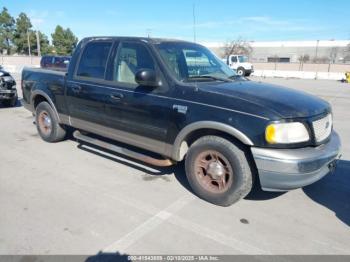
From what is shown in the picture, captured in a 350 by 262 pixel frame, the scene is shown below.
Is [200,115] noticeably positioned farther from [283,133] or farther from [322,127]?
[322,127]

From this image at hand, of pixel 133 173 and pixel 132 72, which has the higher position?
pixel 132 72

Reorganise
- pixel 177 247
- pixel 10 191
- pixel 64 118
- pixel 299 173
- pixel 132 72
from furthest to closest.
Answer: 1. pixel 64 118
2. pixel 132 72
3. pixel 10 191
4. pixel 299 173
5. pixel 177 247

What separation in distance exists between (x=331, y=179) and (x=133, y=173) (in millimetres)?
2916

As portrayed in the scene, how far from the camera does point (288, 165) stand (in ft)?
10.5

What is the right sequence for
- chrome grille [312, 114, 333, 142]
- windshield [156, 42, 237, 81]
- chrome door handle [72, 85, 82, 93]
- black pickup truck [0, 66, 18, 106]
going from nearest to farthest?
chrome grille [312, 114, 333, 142], windshield [156, 42, 237, 81], chrome door handle [72, 85, 82, 93], black pickup truck [0, 66, 18, 106]

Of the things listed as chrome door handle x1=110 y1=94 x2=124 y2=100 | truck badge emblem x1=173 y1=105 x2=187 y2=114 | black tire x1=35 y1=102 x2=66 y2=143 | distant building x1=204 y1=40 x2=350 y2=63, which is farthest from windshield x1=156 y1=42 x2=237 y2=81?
distant building x1=204 y1=40 x2=350 y2=63

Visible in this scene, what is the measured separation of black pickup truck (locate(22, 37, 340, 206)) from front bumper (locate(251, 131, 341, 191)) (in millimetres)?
10

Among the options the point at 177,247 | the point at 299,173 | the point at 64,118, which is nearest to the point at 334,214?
the point at 299,173

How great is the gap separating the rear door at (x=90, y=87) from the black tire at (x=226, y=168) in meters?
1.67

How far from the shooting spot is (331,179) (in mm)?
4602

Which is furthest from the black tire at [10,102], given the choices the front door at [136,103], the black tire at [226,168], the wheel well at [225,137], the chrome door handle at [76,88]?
the black tire at [226,168]

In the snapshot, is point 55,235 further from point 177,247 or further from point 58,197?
point 177,247

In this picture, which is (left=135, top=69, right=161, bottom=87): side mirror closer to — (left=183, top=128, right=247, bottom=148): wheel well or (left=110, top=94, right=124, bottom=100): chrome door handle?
(left=110, top=94, right=124, bottom=100): chrome door handle

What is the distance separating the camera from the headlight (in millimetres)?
3207
